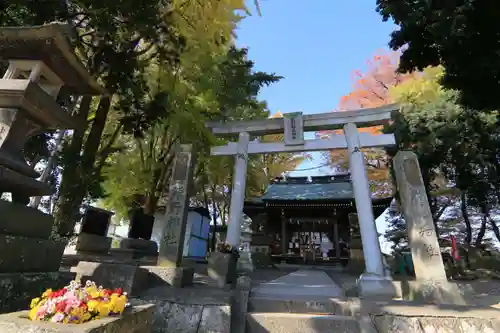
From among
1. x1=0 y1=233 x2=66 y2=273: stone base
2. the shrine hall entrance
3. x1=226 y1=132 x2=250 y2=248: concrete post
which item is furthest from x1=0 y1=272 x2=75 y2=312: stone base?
the shrine hall entrance

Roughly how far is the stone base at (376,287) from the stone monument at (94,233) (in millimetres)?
9130

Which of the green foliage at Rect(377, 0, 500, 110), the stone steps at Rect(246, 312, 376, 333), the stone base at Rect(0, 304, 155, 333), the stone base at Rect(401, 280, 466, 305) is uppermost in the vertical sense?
the green foliage at Rect(377, 0, 500, 110)

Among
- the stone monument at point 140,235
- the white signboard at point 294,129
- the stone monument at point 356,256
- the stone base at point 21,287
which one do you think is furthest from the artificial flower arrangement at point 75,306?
the stone monument at point 356,256

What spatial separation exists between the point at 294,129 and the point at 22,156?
703cm

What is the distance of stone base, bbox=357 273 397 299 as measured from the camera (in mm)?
6281

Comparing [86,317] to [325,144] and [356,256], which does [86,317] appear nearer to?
[325,144]

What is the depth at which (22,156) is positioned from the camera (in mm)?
4348

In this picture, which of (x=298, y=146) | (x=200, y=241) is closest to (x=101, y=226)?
(x=200, y=241)

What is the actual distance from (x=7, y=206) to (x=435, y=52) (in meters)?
8.38

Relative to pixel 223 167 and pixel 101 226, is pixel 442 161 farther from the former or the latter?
pixel 101 226

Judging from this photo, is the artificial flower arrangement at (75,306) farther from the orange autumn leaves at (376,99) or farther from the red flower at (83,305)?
the orange autumn leaves at (376,99)

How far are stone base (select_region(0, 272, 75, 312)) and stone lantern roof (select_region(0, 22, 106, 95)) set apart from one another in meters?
3.27

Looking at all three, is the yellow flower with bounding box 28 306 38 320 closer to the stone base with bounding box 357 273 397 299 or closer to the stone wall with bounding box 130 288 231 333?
the stone wall with bounding box 130 288 231 333

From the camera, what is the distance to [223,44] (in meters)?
11.0
